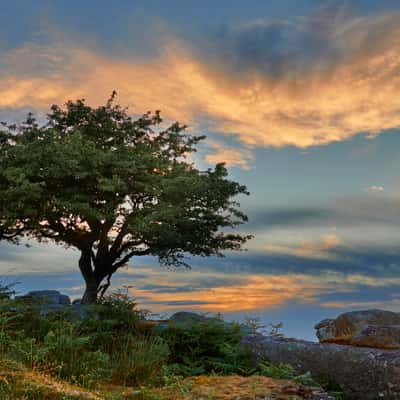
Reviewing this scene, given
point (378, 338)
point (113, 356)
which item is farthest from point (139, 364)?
point (378, 338)

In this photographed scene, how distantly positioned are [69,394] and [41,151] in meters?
20.5

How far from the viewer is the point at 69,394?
18.4 feet

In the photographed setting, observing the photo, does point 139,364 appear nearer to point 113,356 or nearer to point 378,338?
point 113,356

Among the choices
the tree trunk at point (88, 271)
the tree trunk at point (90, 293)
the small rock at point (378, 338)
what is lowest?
the small rock at point (378, 338)

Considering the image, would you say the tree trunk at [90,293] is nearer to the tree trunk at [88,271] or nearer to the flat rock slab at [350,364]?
the tree trunk at [88,271]

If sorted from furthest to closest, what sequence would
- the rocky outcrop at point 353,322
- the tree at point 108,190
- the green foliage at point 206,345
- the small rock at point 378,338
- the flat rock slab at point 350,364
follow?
the tree at point 108,190
the rocky outcrop at point 353,322
the small rock at point 378,338
the green foliage at point 206,345
the flat rock slab at point 350,364

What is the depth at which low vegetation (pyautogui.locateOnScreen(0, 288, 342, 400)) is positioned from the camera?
6.17m

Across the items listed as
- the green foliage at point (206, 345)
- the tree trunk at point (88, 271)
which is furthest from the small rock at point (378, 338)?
the tree trunk at point (88, 271)

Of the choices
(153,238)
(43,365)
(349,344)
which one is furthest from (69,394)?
(153,238)

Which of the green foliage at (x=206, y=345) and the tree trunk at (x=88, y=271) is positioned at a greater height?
the tree trunk at (x=88, y=271)

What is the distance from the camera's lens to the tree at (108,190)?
25.0m

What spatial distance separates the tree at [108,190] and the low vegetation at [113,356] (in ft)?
41.2

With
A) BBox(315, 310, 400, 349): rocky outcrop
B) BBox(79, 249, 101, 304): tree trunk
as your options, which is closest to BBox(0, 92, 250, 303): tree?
BBox(79, 249, 101, 304): tree trunk

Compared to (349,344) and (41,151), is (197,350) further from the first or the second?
(41,151)
